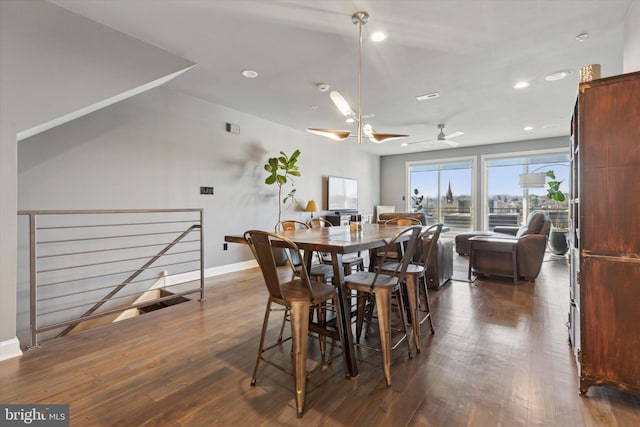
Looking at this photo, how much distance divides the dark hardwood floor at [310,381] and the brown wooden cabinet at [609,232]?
0.25m

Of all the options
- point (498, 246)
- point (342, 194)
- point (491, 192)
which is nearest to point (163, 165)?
point (342, 194)

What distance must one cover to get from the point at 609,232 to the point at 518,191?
7.19 meters

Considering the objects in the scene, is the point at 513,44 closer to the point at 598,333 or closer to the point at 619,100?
the point at 619,100

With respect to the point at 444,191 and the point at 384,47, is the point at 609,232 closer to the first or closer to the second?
the point at 384,47

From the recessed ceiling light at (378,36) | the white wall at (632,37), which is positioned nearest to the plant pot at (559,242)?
the white wall at (632,37)

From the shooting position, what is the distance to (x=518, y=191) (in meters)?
7.86

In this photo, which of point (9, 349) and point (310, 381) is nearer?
point (310, 381)

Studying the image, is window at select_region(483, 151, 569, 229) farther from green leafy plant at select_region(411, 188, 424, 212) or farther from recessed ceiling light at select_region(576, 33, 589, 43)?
recessed ceiling light at select_region(576, 33, 589, 43)

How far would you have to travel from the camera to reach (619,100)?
5.40 ft

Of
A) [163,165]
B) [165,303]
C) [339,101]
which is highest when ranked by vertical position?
[339,101]

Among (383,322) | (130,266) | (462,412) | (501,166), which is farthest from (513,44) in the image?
(501,166)

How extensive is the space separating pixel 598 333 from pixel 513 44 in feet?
8.91

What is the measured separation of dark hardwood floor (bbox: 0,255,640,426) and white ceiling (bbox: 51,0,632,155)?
106 inches

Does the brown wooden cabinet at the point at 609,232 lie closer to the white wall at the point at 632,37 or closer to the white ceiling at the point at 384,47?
the white wall at the point at 632,37
